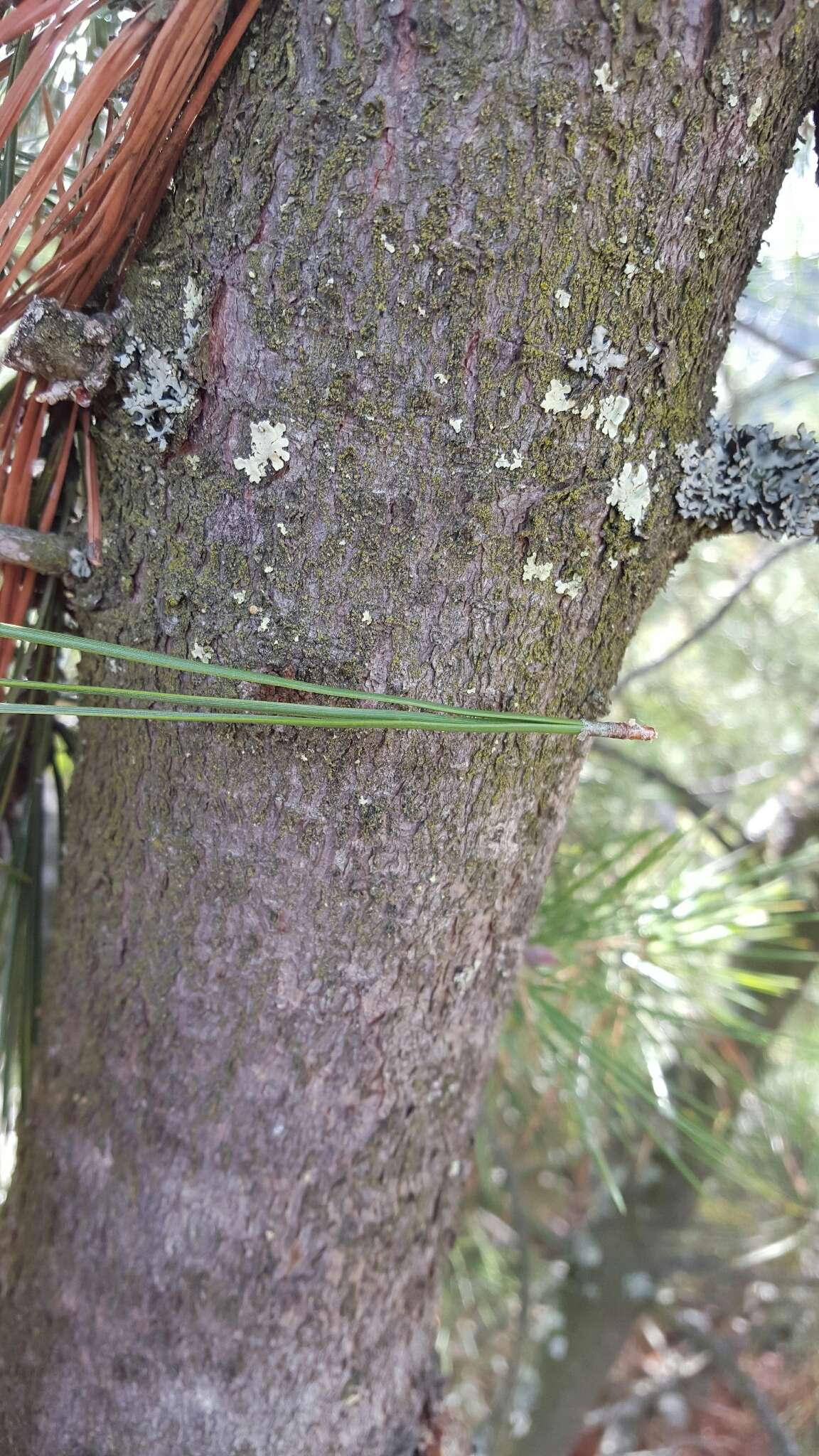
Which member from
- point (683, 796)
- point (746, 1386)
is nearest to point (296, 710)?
point (683, 796)

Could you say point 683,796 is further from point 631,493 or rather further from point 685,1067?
point 631,493

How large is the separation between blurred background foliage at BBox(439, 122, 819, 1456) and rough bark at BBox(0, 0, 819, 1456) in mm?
294

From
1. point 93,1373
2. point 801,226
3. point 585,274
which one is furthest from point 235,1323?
point 801,226

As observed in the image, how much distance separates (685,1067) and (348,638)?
3.30ft

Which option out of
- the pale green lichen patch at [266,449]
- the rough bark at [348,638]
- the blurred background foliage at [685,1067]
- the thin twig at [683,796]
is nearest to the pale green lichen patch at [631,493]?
the rough bark at [348,638]

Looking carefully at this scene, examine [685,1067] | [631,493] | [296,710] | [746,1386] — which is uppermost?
[631,493]

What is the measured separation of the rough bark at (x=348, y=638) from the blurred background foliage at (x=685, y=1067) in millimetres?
294

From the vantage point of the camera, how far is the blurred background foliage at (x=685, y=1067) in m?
0.76

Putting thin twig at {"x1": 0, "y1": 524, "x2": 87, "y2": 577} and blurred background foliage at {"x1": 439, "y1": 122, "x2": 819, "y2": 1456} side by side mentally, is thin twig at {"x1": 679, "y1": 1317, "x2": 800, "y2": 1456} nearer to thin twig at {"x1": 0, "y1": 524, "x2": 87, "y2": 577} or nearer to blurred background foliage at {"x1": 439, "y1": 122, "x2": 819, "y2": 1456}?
blurred background foliage at {"x1": 439, "y1": 122, "x2": 819, "y2": 1456}

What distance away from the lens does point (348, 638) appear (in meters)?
0.33

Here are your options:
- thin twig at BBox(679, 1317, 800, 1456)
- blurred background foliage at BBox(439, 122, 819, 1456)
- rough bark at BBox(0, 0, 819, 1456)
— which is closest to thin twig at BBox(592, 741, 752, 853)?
blurred background foliage at BBox(439, 122, 819, 1456)

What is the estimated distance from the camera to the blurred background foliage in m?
0.76

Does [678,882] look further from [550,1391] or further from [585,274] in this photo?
[550,1391]

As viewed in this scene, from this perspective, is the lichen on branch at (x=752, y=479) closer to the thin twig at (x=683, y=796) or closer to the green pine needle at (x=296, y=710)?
the green pine needle at (x=296, y=710)
